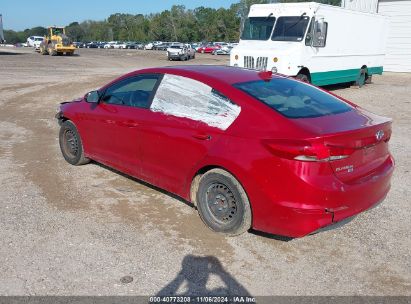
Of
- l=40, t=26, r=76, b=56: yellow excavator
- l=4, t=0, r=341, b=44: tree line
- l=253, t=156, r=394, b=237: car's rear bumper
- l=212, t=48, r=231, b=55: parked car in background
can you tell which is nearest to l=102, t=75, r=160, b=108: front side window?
l=253, t=156, r=394, b=237: car's rear bumper

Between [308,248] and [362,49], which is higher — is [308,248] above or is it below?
below

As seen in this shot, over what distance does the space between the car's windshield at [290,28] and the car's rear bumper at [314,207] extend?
10.1m

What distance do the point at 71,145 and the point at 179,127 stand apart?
8.43 feet

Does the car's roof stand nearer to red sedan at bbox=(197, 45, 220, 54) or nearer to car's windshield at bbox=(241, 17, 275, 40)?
car's windshield at bbox=(241, 17, 275, 40)

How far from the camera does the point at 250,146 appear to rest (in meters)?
3.62

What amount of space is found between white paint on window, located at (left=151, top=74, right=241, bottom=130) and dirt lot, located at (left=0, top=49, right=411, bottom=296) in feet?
3.65

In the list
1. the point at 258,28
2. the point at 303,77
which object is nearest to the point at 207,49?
the point at 258,28

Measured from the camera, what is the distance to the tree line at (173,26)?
111375 mm

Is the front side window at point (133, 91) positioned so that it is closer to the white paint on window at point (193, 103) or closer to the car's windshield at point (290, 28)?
the white paint on window at point (193, 103)

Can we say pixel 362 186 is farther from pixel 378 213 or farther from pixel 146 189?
pixel 146 189

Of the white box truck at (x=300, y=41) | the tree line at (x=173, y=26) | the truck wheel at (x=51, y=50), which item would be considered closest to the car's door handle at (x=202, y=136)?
the white box truck at (x=300, y=41)

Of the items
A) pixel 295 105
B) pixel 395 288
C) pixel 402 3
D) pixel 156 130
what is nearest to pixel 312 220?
pixel 395 288

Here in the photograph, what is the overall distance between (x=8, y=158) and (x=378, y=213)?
18.2 feet

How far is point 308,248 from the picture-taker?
12.6 ft
